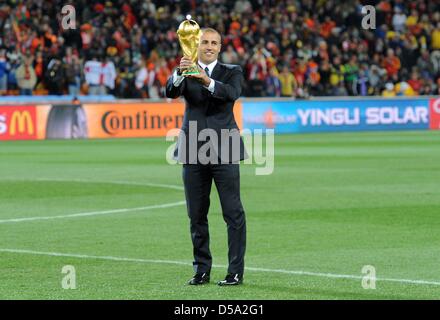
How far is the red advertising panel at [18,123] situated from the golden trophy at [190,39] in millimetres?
25512

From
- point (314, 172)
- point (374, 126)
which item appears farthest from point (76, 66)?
point (314, 172)

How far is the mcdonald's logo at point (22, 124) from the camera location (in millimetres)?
34719

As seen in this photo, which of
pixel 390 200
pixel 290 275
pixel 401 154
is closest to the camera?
pixel 290 275

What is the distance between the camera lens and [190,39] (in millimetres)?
9047

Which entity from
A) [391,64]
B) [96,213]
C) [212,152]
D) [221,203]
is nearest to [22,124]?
[391,64]

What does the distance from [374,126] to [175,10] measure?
819cm

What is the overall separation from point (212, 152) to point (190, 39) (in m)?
1.20

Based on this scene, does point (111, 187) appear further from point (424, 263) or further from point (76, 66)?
point (76, 66)

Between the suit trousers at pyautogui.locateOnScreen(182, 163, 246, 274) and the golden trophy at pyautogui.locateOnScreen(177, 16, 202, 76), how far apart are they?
1.03m

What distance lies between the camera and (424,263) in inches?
440
